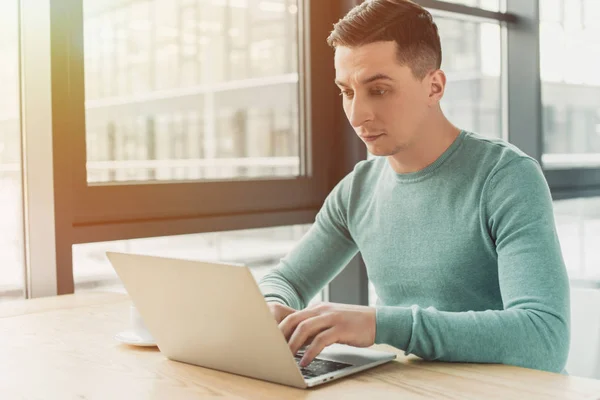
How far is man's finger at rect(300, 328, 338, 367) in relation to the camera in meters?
1.05

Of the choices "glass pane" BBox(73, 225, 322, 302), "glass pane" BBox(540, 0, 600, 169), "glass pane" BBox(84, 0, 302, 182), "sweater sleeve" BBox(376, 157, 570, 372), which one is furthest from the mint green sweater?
"glass pane" BBox(540, 0, 600, 169)

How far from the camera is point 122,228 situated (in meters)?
2.01

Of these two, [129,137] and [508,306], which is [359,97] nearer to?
[508,306]

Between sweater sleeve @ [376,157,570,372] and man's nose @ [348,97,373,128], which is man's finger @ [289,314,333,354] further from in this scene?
man's nose @ [348,97,373,128]

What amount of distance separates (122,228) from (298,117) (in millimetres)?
825

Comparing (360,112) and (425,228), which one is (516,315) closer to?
(425,228)

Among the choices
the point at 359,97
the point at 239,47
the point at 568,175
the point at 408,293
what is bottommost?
the point at 408,293

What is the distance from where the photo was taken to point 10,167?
1.96m

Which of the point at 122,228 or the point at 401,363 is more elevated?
the point at 122,228

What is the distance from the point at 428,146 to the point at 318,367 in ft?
2.07

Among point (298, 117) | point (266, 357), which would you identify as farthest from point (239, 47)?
point (266, 357)

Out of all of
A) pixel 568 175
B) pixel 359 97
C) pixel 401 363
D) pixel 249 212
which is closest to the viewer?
pixel 401 363

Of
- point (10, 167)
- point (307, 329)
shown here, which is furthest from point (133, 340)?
point (10, 167)

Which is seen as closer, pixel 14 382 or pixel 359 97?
pixel 14 382
